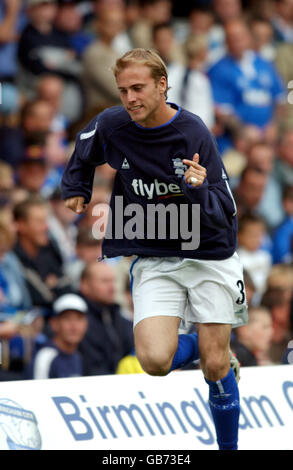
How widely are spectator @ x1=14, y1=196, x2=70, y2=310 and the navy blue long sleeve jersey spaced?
88.5 inches

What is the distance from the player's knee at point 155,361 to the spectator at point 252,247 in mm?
4134

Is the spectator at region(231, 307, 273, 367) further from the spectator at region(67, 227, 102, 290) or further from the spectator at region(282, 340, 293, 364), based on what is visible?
the spectator at region(67, 227, 102, 290)

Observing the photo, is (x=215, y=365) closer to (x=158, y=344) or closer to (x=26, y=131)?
(x=158, y=344)

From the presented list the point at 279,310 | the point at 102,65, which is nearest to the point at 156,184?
the point at 279,310

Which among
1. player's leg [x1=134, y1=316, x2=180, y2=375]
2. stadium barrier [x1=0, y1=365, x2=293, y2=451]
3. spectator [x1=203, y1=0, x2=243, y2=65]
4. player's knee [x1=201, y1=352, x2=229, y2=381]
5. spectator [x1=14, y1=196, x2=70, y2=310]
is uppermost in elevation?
spectator [x1=203, y1=0, x2=243, y2=65]

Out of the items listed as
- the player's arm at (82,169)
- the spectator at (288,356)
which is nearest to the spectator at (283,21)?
the spectator at (288,356)

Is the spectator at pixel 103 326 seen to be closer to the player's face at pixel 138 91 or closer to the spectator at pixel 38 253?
A: the spectator at pixel 38 253

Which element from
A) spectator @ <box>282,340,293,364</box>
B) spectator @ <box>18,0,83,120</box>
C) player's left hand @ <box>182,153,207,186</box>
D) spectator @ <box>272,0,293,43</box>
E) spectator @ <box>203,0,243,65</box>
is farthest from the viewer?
spectator @ <box>272,0,293,43</box>

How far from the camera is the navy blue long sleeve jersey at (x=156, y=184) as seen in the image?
4.78 metres

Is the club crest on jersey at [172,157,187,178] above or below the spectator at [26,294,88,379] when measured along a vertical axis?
above

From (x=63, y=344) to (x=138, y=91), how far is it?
8.48ft

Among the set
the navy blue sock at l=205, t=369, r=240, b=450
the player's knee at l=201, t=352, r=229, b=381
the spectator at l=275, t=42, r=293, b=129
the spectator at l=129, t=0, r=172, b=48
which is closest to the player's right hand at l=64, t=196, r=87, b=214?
the player's knee at l=201, t=352, r=229, b=381

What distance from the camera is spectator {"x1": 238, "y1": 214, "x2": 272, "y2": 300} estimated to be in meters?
8.98

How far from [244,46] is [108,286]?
447cm
